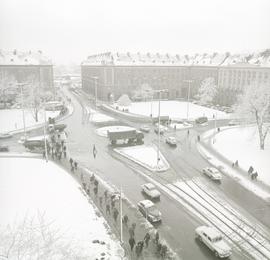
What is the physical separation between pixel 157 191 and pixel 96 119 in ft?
99.8

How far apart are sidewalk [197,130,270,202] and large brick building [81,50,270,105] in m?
31.2

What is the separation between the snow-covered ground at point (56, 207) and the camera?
15740mm

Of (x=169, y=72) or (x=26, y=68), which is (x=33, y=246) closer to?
(x=26, y=68)

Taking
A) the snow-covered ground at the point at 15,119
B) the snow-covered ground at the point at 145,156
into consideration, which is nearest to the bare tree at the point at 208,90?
the snow-covered ground at the point at 15,119

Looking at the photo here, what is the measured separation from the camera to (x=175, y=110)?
6112 cm

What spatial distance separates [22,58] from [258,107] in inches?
2253

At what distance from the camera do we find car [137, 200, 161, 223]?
61.0 feet

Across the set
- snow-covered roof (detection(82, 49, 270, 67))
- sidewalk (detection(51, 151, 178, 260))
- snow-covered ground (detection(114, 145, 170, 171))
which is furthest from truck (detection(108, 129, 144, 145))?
snow-covered roof (detection(82, 49, 270, 67))

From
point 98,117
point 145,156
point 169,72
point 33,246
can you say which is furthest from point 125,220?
point 169,72

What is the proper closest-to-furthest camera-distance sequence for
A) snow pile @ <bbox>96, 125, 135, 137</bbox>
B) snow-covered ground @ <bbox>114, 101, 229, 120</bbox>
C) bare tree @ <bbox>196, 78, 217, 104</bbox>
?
snow pile @ <bbox>96, 125, 135, 137</bbox>, snow-covered ground @ <bbox>114, 101, 229, 120</bbox>, bare tree @ <bbox>196, 78, 217, 104</bbox>

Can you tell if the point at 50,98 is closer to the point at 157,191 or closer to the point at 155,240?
the point at 157,191

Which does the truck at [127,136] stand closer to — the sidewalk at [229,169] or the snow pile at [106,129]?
the snow pile at [106,129]

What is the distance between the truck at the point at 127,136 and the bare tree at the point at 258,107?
13.0m

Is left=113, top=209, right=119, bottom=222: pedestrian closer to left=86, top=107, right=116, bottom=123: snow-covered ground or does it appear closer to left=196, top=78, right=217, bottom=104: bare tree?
left=86, top=107, right=116, bottom=123: snow-covered ground
